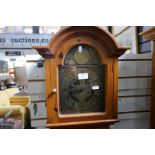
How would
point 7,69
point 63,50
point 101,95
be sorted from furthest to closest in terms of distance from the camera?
1. point 7,69
2. point 101,95
3. point 63,50

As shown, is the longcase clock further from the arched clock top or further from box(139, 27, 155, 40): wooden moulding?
box(139, 27, 155, 40): wooden moulding

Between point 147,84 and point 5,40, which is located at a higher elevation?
point 5,40

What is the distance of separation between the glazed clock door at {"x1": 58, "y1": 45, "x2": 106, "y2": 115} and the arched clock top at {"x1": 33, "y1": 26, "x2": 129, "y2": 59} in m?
0.07

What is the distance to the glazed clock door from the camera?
114 cm

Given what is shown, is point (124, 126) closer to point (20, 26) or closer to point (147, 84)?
point (147, 84)

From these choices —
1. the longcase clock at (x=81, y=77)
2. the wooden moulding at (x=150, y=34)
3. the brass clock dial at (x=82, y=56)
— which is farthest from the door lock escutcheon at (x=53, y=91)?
the wooden moulding at (x=150, y=34)

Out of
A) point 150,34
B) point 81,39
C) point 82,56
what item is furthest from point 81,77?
point 150,34

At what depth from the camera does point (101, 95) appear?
3.96 feet

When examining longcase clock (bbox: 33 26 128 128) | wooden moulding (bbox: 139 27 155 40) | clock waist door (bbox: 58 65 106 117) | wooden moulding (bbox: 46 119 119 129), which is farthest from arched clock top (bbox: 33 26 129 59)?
wooden moulding (bbox: 46 119 119 129)

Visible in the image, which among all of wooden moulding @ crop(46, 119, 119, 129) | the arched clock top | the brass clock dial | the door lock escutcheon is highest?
the arched clock top

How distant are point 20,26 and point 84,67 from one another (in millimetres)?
621

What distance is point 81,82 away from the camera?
1173 millimetres

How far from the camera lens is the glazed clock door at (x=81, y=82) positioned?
44.8 inches
